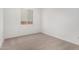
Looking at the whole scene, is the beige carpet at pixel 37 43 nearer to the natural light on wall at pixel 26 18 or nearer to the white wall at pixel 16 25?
the white wall at pixel 16 25

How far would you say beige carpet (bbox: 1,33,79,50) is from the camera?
7.02 feet

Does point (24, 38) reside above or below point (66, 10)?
below

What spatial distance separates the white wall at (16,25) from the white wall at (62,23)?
12cm

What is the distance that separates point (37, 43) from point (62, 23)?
0.53 m

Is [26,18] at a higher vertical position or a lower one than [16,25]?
higher

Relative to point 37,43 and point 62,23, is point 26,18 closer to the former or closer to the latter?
point 37,43

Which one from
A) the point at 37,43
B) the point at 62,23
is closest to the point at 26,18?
the point at 37,43

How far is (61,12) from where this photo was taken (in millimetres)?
2131

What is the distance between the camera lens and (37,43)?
2156 millimetres

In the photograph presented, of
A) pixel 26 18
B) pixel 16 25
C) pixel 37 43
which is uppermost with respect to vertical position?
pixel 26 18
